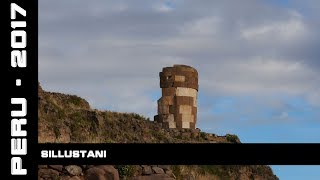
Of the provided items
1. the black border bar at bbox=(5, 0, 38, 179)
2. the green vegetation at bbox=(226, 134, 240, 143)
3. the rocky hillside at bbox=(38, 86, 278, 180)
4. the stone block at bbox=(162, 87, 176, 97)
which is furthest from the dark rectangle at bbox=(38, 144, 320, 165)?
the stone block at bbox=(162, 87, 176, 97)

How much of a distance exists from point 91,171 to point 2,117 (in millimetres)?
13040

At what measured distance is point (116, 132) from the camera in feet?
103

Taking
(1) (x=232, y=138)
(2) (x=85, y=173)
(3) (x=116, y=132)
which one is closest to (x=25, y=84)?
(2) (x=85, y=173)

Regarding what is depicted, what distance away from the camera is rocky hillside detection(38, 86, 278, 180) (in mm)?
23516

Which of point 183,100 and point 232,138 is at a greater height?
point 183,100

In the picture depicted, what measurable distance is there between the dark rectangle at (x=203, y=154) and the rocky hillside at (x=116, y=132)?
14172 mm

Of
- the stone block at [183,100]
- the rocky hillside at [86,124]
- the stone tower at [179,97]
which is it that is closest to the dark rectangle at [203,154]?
the rocky hillside at [86,124]

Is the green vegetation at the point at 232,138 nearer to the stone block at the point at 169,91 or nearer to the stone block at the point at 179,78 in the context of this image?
the stone block at the point at 179,78

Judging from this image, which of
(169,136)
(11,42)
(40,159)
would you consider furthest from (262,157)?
(169,136)

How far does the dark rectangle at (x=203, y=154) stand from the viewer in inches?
285

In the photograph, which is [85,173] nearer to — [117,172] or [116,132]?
[117,172]

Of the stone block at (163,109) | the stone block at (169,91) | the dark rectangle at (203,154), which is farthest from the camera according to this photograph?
the stone block at (163,109)

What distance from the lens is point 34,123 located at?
732 cm

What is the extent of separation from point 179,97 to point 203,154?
37.1 meters
